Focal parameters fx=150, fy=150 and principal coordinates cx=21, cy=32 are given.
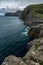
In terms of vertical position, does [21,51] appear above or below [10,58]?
below

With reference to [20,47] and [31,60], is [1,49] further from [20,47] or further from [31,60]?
[31,60]

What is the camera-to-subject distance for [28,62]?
30.8m

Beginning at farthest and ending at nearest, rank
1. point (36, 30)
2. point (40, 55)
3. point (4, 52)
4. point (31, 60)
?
point (36, 30) < point (4, 52) < point (40, 55) < point (31, 60)

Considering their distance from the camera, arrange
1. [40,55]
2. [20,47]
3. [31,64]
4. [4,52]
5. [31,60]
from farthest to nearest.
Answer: [20,47]
[4,52]
[40,55]
[31,60]
[31,64]

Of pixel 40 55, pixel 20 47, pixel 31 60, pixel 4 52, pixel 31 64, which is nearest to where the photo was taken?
pixel 31 64

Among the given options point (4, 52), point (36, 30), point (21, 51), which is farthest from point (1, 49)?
point (36, 30)

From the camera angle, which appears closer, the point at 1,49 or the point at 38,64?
the point at 38,64

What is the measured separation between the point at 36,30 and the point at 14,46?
21.2 meters

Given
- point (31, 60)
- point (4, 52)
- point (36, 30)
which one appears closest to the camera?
point (31, 60)

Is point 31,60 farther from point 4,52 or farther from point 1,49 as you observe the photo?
point 1,49

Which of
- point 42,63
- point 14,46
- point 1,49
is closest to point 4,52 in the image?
point 1,49

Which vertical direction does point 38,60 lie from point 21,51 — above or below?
above

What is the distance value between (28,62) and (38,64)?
2.07 meters

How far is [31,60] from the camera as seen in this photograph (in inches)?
1267
